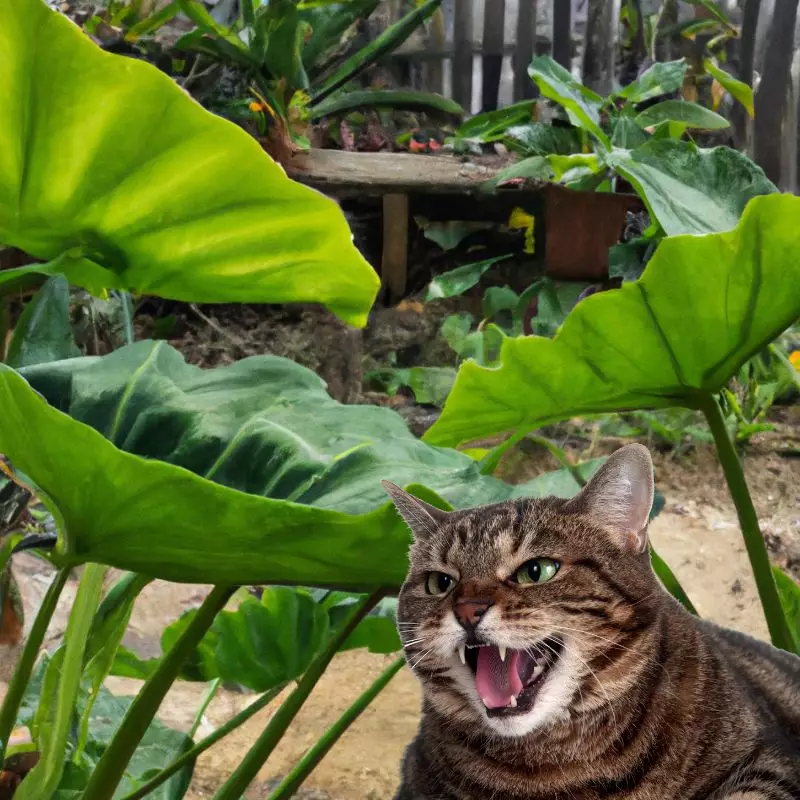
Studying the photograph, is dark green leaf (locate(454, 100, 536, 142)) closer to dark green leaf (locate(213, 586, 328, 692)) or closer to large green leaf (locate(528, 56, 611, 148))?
large green leaf (locate(528, 56, 611, 148))

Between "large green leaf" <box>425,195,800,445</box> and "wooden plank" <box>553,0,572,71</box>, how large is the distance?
1320 millimetres

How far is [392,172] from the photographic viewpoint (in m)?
1.81

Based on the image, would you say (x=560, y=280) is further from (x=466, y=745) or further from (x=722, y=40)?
(x=466, y=745)

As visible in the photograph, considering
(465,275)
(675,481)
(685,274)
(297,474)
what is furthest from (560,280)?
(297,474)

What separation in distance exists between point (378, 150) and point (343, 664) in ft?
3.57

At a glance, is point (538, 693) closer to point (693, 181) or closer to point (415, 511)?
point (415, 511)

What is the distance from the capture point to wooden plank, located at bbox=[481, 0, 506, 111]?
178 centimetres

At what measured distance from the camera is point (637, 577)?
525 millimetres

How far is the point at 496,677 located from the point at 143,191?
35 cm

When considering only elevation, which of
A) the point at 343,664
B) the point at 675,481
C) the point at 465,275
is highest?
the point at 465,275

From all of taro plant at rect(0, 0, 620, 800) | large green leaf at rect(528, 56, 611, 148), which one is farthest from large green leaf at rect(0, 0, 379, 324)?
large green leaf at rect(528, 56, 611, 148)

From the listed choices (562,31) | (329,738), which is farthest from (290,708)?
(562,31)

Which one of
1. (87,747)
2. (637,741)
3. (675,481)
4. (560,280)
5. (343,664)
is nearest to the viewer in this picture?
(637,741)

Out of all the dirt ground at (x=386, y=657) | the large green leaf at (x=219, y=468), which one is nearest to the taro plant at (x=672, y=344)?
the large green leaf at (x=219, y=468)
